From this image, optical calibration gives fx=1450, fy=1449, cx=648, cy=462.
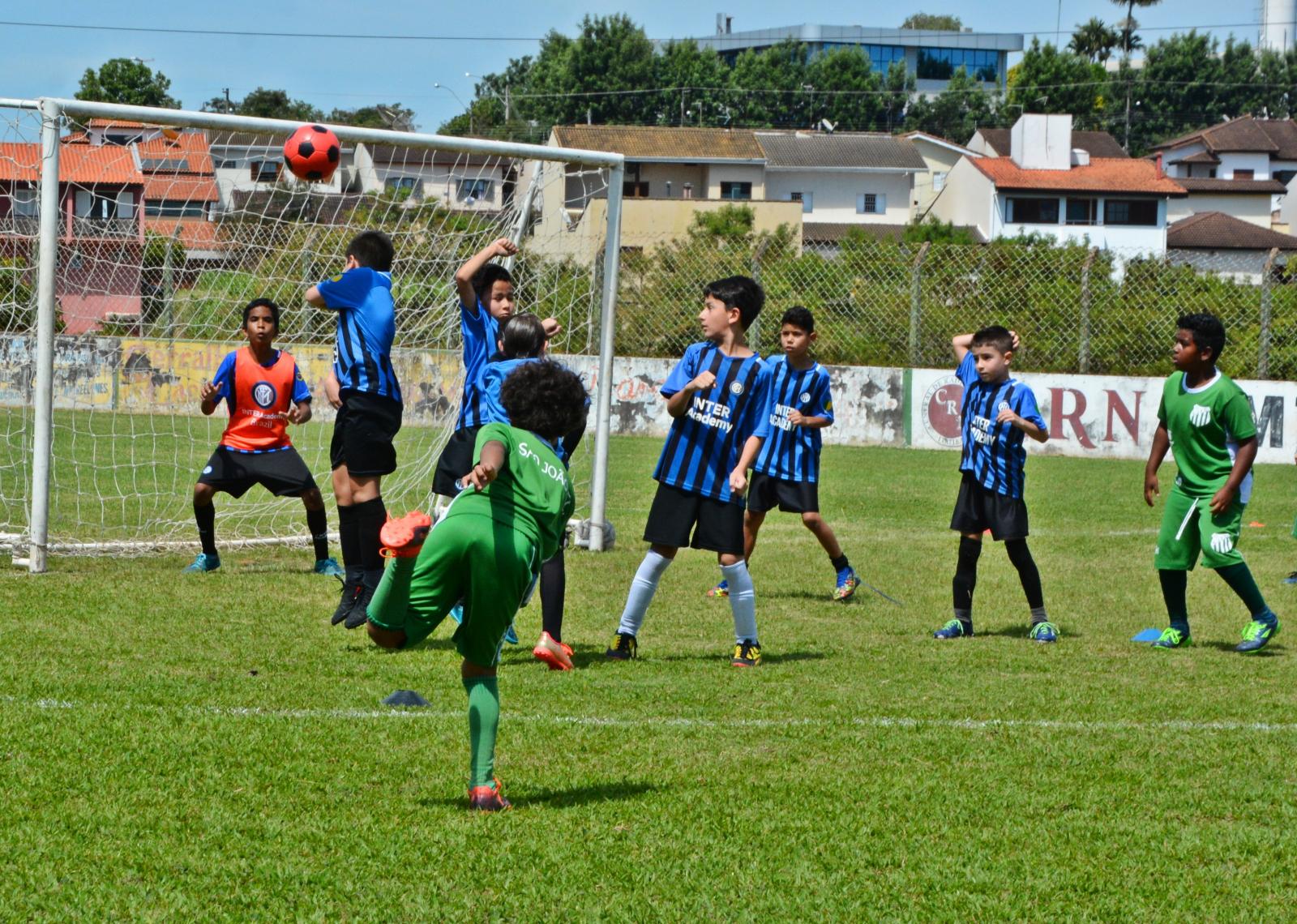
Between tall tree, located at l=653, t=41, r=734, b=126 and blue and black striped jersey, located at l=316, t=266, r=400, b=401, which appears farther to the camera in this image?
tall tree, located at l=653, t=41, r=734, b=126

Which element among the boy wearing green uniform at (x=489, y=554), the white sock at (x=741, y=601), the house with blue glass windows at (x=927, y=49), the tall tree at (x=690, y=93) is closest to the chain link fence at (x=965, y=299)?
the white sock at (x=741, y=601)

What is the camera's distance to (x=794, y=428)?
971cm

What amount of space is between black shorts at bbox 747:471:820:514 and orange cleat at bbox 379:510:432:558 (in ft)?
18.0

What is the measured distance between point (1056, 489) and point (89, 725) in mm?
12730

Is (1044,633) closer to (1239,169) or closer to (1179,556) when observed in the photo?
(1179,556)

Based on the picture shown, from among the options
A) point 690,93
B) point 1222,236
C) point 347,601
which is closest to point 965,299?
point 347,601

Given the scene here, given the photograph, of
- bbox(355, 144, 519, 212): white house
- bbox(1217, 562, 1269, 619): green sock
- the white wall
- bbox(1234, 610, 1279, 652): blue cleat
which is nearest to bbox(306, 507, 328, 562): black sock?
bbox(355, 144, 519, 212): white house

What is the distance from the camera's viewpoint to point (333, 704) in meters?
5.75

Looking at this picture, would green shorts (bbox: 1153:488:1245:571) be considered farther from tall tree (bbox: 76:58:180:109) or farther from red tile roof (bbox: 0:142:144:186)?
tall tree (bbox: 76:58:180:109)

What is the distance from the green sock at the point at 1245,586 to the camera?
313 inches

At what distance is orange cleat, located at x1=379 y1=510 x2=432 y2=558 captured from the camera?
424 cm

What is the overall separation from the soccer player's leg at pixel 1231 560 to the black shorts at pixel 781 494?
2.56 m

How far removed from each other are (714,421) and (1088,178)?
66.0 metres

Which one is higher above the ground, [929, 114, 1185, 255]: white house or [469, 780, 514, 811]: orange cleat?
[929, 114, 1185, 255]: white house
